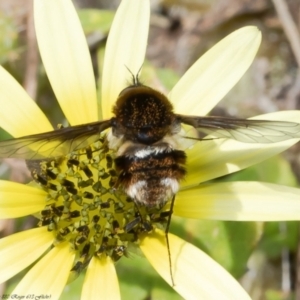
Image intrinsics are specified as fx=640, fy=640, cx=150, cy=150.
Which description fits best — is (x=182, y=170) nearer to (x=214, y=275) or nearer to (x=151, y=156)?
(x=151, y=156)

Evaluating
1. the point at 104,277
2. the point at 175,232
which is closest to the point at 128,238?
the point at 104,277

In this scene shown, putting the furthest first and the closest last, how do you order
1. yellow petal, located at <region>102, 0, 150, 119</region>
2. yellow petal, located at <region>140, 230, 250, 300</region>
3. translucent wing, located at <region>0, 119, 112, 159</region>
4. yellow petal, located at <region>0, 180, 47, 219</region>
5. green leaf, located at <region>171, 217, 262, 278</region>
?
green leaf, located at <region>171, 217, 262, 278</region> < yellow petal, located at <region>102, 0, 150, 119</region> < yellow petal, located at <region>0, 180, 47, 219</region> < yellow petal, located at <region>140, 230, 250, 300</region> < translucent wing, located at <region>0, 119, 112, 159</region>

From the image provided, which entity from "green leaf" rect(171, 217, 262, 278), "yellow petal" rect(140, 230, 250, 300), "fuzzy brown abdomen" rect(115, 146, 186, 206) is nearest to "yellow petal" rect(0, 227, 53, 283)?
"yellow petal" rect(140, 230, 250, 300)

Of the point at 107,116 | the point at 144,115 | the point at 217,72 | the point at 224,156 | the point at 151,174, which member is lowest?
the point at 151,174

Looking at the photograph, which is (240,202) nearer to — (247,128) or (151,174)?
(247,128)

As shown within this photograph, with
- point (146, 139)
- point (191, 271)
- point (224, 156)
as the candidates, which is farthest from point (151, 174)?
point (224, 156)

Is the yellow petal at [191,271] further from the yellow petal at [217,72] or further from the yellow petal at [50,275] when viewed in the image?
the yellow petal at [217,72]

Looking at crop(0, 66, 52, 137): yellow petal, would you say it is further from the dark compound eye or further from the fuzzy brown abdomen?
the fuzzy brown abdomen

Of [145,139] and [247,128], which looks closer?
[145,139]
